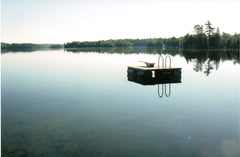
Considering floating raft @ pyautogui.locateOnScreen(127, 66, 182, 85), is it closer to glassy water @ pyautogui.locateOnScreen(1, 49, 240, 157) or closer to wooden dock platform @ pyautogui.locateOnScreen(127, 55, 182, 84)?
wooden dock platform @ pyautogui.locateOnScreen(127, 55, 182, 84)

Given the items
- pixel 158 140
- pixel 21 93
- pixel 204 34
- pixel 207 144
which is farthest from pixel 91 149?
pixel 204 34

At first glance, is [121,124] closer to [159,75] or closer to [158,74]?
[158,74]

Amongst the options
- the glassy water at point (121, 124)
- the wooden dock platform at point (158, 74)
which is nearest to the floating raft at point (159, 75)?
the wooden dock platform at point (158, 74)

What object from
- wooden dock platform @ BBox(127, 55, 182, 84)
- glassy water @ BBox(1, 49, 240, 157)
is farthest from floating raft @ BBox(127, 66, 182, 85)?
glassy water @ BBox(1, 49, 240, 157)

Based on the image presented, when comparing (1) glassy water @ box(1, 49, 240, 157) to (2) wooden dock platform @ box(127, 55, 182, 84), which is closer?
(1) glassy water @ box(1, 49, 240, 157)

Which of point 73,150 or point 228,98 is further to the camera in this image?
point 228,98

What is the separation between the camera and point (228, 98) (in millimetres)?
13438

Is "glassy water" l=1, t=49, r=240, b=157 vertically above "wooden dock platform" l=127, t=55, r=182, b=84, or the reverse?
"wooden dock platform" l=127, t=55, r=182, b=84

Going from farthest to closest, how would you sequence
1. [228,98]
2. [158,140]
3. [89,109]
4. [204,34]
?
1. [204,34]
2. [228,98]
3. [89,109]
4. [158,140]

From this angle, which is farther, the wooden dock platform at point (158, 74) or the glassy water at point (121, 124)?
the wooden dock platform at point (158, 74)

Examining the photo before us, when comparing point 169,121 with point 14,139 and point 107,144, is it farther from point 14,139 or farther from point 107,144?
point 14,139

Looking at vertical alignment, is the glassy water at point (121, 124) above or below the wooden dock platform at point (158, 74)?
below

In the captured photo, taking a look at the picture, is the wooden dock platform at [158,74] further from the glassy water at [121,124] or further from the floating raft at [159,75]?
the glassy water at [121,124]

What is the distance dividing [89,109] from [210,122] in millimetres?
5306
